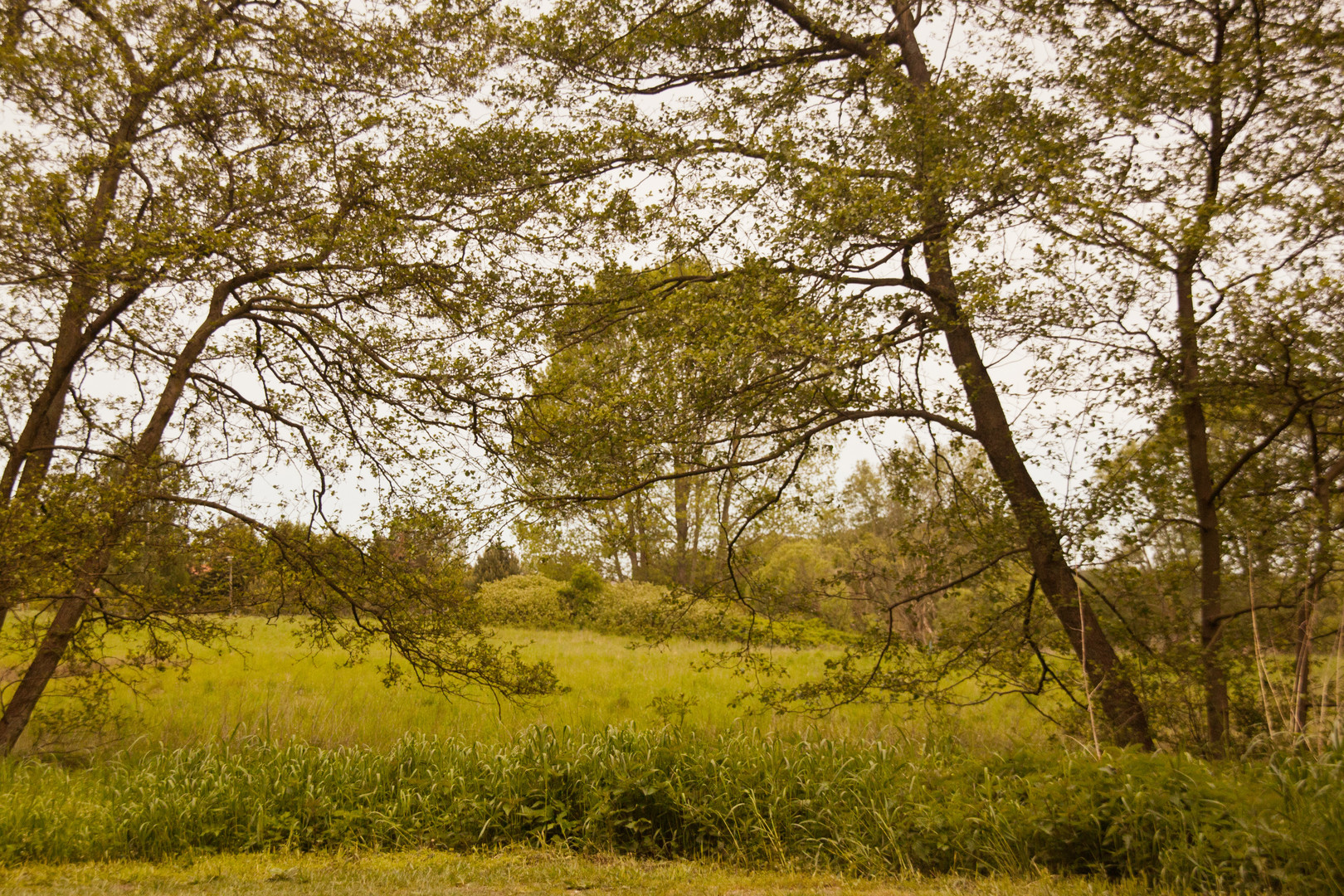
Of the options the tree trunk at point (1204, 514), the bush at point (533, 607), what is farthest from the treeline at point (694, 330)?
the bush at point (533, 607)

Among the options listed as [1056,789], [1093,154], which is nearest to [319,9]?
[1093,154]

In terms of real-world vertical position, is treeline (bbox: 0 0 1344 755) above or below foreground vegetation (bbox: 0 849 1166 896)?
above

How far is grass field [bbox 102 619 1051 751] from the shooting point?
8102 millimetres

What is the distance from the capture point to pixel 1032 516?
22.4ft

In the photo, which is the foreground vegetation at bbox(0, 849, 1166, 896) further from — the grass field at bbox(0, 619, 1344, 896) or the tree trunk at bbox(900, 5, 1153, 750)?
the tree trunk at bbox(900, 5, 1153, 750)

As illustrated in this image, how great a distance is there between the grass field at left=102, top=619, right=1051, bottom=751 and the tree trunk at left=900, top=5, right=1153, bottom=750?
2.91ft

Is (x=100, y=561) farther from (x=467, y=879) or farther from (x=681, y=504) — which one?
(x=681, y=504)

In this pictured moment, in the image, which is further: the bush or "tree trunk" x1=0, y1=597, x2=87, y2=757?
the bush

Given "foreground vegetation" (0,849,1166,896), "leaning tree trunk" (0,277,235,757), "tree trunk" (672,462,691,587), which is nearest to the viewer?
"foreground vegetation" (0,849,1166,896)

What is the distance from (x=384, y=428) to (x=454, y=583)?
1935 millimetres

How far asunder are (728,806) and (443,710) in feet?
19.0

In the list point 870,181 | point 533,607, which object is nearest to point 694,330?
point 870,181

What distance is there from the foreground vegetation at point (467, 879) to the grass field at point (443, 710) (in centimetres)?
232

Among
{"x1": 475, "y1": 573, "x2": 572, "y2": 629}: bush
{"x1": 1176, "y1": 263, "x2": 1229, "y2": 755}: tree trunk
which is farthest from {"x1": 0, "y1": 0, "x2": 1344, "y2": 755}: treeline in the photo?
{"x1": 475, "y1": 573, "x2": 572, "y2": 629}: bush
